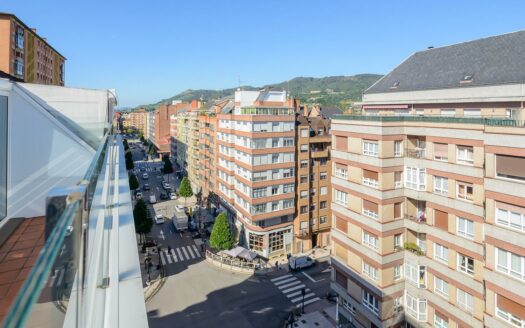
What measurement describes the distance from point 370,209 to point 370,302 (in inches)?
201

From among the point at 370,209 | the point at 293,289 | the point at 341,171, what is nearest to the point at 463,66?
the point at 341,171

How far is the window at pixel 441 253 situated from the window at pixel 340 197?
5.29 metres

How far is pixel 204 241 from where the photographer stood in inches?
1494

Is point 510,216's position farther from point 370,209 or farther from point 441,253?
point 370,209

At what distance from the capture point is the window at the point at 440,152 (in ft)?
52.4

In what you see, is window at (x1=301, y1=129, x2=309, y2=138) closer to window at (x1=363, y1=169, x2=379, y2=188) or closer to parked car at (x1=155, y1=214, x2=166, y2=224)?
window at (x1=363, y1=169, x2=379, y2=188)

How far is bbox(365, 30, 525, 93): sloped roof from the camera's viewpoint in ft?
61.5

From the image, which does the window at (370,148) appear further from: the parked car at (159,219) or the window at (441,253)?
the parked car at (159,219)

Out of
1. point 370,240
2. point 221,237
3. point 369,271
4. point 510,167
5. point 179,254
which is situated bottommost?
point 179,254

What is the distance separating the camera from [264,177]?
33281mm

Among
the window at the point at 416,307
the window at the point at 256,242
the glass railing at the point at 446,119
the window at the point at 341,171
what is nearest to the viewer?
the glass railing at the point at 446,119

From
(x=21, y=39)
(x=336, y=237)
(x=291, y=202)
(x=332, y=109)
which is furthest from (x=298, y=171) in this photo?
(x=21, y=39)

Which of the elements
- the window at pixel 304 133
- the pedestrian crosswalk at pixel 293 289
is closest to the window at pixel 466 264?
the pedestrian crosswalk at pixel 293 289

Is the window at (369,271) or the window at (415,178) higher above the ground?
the window at (415,178)
